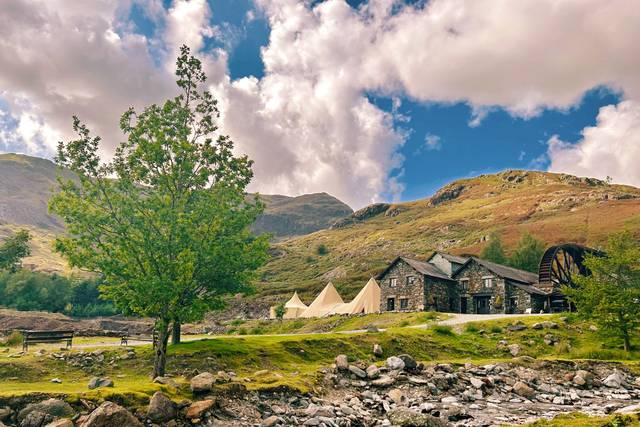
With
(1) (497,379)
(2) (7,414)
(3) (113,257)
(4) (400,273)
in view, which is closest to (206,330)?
(4) (400,273)

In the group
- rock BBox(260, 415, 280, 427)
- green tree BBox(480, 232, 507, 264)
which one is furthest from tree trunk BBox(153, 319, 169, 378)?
green tree BBox(480, 232, 507, 264)

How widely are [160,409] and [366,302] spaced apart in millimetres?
55549

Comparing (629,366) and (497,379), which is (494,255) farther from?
(497,379)

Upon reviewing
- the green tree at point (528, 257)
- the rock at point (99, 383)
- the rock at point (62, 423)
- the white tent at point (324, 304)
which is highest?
the green tree at point (528, 257)

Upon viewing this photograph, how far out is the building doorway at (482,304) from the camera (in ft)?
216

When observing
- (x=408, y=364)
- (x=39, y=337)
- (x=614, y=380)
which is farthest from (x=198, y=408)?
(x=614, y=380)

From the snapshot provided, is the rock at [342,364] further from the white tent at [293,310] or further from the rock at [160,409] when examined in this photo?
the white tent at [293,310]

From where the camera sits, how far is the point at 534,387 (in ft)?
77.5

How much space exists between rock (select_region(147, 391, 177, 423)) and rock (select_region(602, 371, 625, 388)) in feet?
74.9

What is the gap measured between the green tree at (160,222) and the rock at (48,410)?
781cm

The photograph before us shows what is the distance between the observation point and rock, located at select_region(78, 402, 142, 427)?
501 inches

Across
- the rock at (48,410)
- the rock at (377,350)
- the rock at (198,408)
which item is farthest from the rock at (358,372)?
the rock at (48,410)

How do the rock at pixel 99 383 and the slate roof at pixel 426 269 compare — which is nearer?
the rock at pixel 99 383

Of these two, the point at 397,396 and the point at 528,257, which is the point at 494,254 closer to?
the point at 528,257
